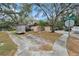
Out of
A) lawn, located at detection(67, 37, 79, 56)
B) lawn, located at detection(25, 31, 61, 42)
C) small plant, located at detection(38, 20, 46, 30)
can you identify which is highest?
small plant, located at detection(38, 20, 46, 30)

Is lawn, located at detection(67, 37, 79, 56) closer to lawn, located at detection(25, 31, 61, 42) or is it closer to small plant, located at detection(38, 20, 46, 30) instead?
lawn, located at detection(25, 31, 61, 42)

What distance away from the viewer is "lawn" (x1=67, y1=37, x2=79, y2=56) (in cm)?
174

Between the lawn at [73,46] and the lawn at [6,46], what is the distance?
466 millimetres

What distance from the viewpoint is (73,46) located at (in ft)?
5.74

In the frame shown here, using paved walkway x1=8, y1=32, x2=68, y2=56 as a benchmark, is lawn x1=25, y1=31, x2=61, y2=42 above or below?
above

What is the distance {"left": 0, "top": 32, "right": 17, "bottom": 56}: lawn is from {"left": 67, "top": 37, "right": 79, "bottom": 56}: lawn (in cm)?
47

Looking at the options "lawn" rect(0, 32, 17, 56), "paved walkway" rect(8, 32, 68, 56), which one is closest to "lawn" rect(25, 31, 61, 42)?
"paved walkway" rect(8, 32, 68, 56)

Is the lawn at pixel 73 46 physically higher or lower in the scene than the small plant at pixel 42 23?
lower

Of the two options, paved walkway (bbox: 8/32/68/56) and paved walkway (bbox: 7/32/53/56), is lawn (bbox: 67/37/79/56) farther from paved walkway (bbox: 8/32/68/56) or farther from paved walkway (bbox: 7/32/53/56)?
paved walkway (bbox: 7/32/53/56)

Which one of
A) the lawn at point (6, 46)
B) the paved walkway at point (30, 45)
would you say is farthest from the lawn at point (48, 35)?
the lawn at point (6, 46)

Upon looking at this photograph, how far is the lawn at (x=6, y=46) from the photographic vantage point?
5.75ft

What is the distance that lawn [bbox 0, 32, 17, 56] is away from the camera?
1.75 metres

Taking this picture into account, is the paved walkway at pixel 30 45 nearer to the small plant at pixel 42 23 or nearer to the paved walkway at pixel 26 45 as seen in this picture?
the paved walkway at pixel 26 45

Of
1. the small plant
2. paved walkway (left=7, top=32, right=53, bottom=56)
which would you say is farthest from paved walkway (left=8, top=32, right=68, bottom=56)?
the small plant
